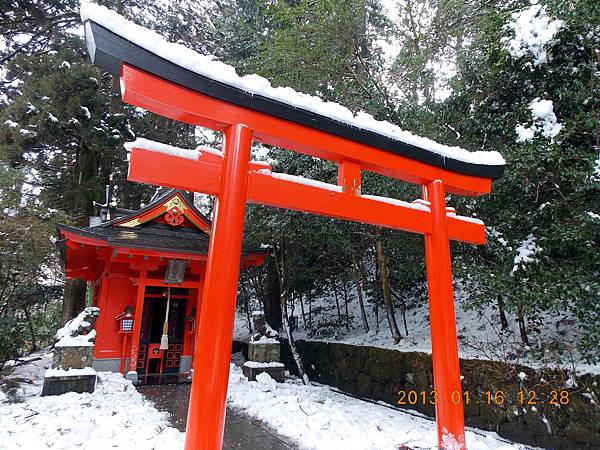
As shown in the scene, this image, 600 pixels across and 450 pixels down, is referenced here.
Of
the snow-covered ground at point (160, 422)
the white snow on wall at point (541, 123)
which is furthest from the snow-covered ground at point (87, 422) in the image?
the white snow on wall at point (541, 123)

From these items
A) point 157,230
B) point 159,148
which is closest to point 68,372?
point 157,230

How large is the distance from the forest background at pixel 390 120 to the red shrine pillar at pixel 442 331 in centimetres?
222

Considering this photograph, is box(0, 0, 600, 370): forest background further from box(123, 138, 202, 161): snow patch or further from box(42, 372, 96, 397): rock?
box(123, 138, 202, 161): snow patch

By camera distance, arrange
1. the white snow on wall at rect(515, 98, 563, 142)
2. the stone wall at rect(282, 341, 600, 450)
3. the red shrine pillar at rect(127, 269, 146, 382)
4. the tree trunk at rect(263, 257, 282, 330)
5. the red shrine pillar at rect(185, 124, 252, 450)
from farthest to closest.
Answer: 1. the tree trunk at rect(263, 257, 282, 330)
2. the red shrine pillar at rect(127, 269, 146, 382)
3. the white snow on wall at rect(515, 98, 563, 142)
4. the stone wall at rect(282, 341, 600, 450)
5. the red shrine pillar at rect(185, 124, 252, 450)

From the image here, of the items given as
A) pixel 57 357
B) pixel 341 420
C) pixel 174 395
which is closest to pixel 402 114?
pixel 341 420

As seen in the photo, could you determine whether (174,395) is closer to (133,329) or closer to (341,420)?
(133,329)

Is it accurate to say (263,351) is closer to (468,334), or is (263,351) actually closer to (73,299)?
(468,334)

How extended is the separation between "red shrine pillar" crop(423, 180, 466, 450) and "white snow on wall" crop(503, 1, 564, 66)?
405cm

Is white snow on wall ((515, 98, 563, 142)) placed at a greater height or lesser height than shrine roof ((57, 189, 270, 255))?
greater

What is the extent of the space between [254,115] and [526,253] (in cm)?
494

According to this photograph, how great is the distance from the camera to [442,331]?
4012 mm

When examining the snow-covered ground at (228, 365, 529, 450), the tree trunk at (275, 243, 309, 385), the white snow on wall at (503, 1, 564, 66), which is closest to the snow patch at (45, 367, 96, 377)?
the snow-covered ground at (228, 365, 529, 450)

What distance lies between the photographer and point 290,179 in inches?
132

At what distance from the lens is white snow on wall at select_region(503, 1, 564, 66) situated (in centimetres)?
627
